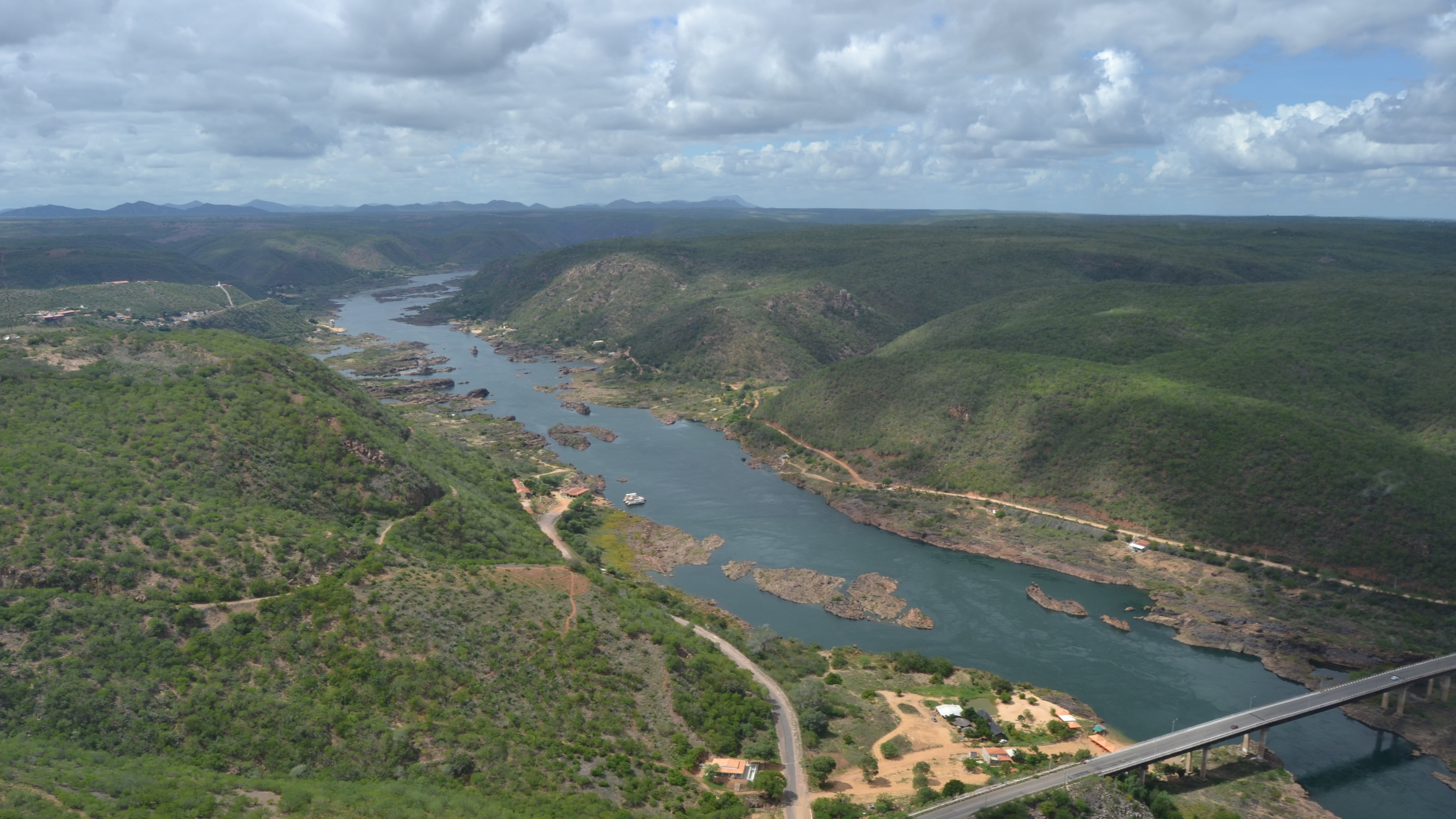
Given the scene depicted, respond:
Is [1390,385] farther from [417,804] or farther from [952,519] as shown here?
[417,804]

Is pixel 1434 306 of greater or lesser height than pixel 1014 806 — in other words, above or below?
above

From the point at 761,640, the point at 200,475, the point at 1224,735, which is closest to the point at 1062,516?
the point at 1224,735

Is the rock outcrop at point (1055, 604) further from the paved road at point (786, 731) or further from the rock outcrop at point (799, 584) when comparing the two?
the paved road at point (786, 731)

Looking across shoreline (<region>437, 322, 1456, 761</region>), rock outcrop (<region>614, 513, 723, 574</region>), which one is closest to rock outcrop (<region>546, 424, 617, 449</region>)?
rock outcrop (<region>614, 513, 723, 574</region>)

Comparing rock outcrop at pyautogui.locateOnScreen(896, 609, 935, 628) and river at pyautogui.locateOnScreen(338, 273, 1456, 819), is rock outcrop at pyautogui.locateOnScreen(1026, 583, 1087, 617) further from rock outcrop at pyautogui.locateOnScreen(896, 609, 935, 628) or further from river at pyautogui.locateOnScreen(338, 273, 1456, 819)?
rock outcrop at pyautogui.locateOnScreen(896, 609, 935, 628)

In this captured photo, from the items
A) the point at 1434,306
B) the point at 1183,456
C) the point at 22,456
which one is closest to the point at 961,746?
the point at 1183,456

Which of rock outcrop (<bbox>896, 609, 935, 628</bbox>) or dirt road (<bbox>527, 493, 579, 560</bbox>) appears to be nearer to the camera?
rock outcrop (<bbox>896, 609, 935, 628</bbox>)

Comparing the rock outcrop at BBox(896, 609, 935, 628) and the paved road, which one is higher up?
the paved road
